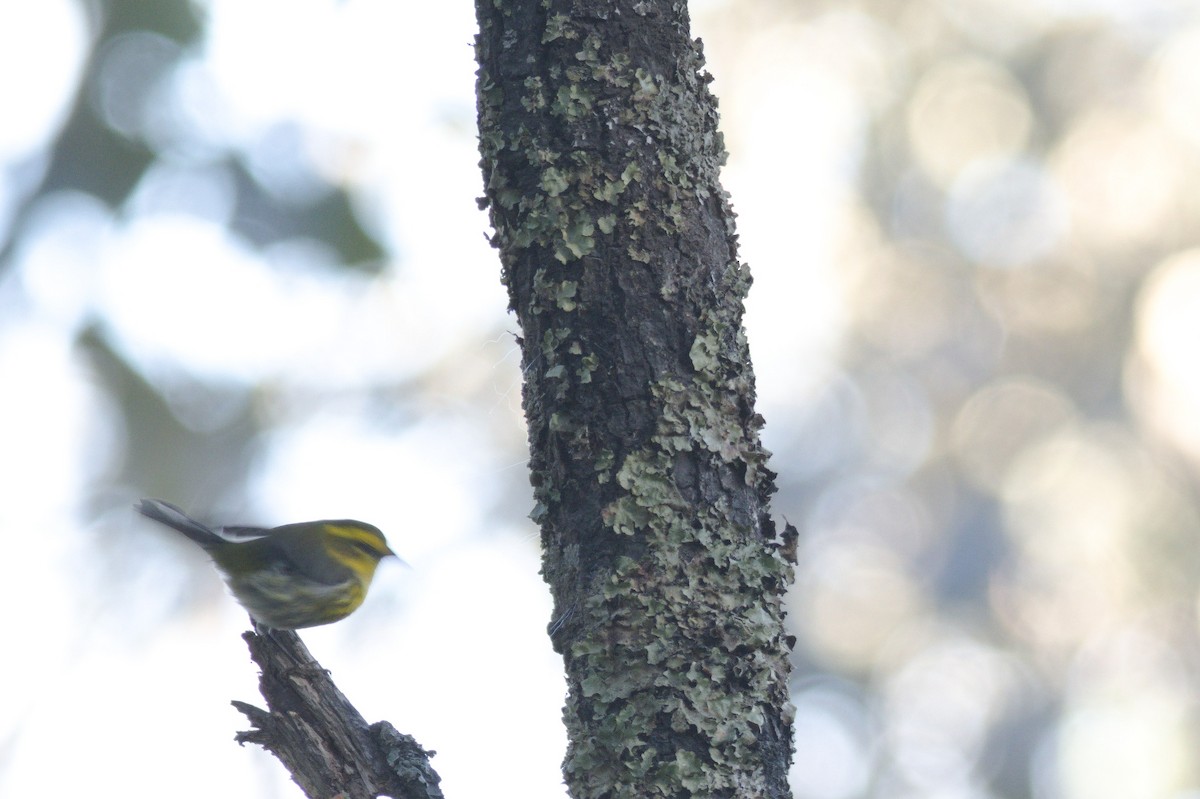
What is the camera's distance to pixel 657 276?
2148 millimetres

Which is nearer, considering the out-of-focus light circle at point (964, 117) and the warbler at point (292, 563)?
the warbler at point (292, 563)

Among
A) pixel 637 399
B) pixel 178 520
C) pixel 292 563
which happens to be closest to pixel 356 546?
Result: pixel 292 563

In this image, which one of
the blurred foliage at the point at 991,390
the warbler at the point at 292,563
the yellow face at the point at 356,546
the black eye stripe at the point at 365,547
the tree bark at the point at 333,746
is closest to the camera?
the tree bark at the point at 333,746

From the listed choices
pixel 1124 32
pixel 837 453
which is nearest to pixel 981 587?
pixel 837 453

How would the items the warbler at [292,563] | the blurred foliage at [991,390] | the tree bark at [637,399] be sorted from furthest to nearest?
1. the blurred foliage at [991,390]
2. the warbler at [292,563]
3. the tree bark at [637,399]

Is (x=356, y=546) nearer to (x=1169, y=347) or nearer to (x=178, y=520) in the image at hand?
(x=178, y=520)

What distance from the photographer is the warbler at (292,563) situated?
3148 mm

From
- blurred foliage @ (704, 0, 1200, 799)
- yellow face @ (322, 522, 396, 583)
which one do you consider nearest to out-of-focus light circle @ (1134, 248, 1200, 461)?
blurred foliage @ (704, 0, 1200, 799)

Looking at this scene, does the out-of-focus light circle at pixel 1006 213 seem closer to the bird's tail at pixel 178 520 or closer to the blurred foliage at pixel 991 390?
the blurred foliage at pixel 991 390

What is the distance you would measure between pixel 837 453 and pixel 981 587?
6.73ft

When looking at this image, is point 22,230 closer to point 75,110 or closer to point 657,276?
point 75,110

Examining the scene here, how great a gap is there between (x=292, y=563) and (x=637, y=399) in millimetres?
1522

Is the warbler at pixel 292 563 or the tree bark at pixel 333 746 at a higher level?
the warbler at pixel 292 563

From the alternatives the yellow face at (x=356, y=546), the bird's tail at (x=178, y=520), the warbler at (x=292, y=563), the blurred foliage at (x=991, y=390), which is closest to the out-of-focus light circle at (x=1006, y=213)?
the blurred foliage at (x=991, y=390)
